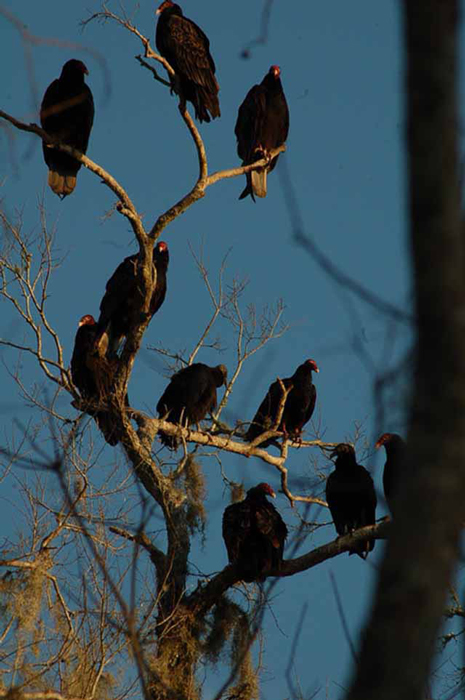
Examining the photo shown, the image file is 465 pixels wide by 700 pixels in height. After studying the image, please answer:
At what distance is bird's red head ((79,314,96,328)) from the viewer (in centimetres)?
641

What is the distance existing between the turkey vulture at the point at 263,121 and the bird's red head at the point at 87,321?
4.81 ft

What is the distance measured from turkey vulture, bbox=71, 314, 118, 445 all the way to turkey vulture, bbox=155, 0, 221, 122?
141cm

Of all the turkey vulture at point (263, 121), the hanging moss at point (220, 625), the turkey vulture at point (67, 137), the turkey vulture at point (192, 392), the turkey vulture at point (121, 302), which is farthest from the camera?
the turkey vulture at point (263, 121)

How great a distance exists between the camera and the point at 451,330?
913 mm

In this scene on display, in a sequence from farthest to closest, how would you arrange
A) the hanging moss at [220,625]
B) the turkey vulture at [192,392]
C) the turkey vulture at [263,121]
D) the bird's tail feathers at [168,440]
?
the turkey vulture at [263,121] < the turkey vulture at [192,392] < the bird's tail feathers at [168,440] < the hanging moss at [220,625]

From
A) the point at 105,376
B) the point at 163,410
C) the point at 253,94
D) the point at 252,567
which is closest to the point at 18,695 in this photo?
the point at 252,567

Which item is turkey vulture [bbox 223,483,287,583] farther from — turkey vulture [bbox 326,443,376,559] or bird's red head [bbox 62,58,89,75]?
bird's red head [bbox 62,58,89,75]

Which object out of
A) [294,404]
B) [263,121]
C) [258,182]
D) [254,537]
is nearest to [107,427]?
[254,537]

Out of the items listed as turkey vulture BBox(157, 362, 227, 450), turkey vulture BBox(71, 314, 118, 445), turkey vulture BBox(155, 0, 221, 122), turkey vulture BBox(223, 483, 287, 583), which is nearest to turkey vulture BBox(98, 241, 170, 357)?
turkey vulture BBox(71, 314, 118, 445)

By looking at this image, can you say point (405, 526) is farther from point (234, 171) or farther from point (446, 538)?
point (234, 171)

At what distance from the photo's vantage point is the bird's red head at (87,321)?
6.41 meters

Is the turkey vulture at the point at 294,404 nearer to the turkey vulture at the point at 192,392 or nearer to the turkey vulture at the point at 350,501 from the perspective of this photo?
the turkey vulture at the point at 192,392

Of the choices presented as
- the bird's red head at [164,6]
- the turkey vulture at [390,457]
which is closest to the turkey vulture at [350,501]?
the turkey vulture at [390,457]

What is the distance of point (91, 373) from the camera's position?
6000mm
